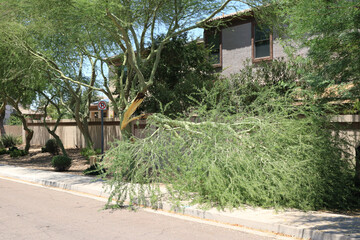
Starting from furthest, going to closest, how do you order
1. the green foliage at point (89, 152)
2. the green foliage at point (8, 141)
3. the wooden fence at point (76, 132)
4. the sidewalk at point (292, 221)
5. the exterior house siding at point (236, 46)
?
the green foliage at point (8, 141) < the wooden fence at point (76, 132) < the green foliage at point (89, 152) < the exterior house siding at point (236, 46) < the sidewalk at point (292, 221)

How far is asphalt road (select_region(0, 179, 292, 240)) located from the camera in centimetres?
657

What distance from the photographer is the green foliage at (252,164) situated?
8094mm

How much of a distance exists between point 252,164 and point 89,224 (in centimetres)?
371

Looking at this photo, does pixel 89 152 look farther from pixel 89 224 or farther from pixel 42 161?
pixel 89 224

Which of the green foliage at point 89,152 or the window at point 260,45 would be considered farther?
the green foliage at point 89,152

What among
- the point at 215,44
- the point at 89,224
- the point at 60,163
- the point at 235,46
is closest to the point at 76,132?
the point at 60,163

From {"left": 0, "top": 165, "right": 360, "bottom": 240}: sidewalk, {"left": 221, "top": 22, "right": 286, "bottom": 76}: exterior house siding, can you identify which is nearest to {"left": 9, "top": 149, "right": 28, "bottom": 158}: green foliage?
{"left": 221, "top": 22, "right": 286, "bottom": 76}: exterior house siding

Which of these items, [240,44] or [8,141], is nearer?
[240,44]

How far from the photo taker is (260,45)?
18.0 m

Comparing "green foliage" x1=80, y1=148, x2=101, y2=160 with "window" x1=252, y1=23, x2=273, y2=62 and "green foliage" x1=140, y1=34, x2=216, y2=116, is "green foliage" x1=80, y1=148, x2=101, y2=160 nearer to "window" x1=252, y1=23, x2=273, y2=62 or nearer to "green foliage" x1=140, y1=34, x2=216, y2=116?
"green foliage" x1=140, y1=34, x2=216, y2=116

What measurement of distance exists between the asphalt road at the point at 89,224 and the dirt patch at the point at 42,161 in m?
6.81

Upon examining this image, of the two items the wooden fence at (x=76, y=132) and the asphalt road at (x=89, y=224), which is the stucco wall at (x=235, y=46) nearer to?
the wooden fence at (x=76, y=132)

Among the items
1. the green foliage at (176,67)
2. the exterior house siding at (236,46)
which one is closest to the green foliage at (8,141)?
the green foliage at (176,67)

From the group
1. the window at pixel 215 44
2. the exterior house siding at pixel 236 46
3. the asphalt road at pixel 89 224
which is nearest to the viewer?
the asphalt road at pixel 89 224
